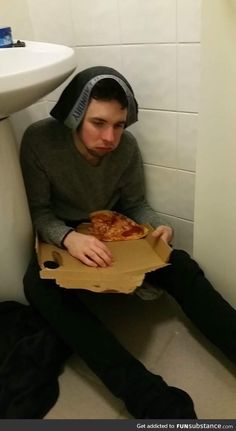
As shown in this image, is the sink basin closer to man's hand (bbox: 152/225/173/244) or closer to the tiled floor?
man's hand (bbox: 152/225/173/244)

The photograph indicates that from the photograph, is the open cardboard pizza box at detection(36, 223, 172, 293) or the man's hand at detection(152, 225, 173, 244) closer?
the open cardboard pizza box at detection(36, 223, 172, 293)

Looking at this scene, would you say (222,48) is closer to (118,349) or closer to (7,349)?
(118,349)

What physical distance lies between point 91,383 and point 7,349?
0.23 meters

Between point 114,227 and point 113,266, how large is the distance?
185 mm

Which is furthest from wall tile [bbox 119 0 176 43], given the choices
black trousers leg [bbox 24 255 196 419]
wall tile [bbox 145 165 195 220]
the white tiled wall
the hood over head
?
black trousers leg [bbox 24 255 196 419]

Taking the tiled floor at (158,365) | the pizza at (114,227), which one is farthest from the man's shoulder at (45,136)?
the tiled floor at (158,365)

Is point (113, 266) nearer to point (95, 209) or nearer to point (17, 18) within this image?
point (95, 209)

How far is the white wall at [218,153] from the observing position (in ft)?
2.46

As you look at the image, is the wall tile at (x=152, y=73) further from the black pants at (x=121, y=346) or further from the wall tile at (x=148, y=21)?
the black pants at (x=121, y=346)

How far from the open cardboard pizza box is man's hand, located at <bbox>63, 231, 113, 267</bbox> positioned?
0.05 ft

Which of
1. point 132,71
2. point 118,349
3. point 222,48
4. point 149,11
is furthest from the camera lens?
point 132,71

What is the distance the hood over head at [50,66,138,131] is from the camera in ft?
3.06

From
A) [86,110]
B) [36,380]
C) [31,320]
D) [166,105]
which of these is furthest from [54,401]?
[166,105]

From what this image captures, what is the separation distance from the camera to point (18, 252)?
3.39 feet
